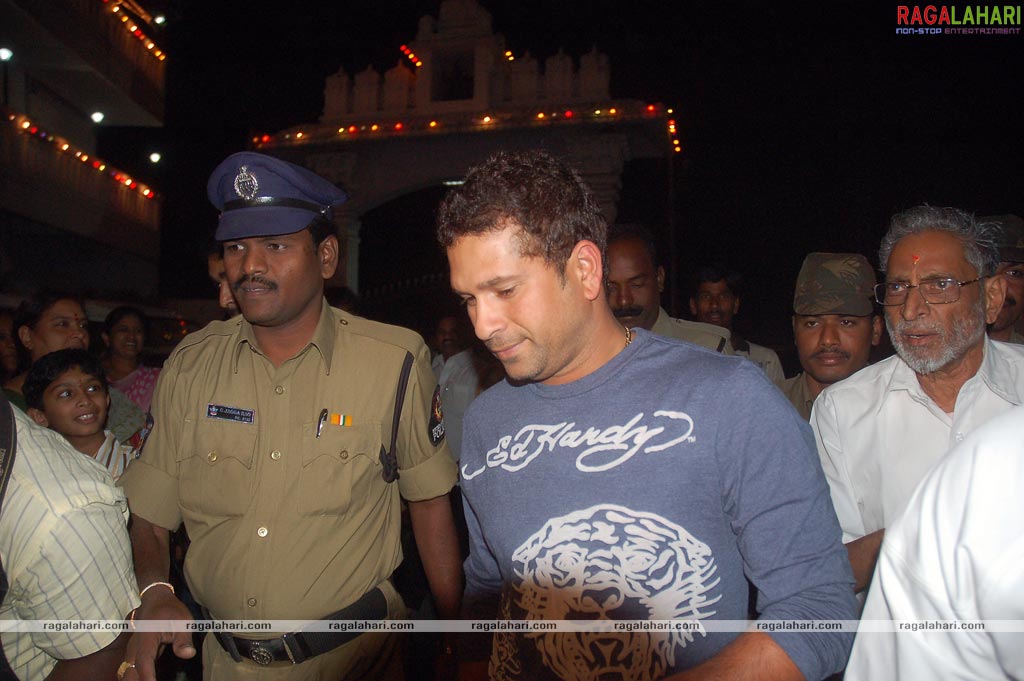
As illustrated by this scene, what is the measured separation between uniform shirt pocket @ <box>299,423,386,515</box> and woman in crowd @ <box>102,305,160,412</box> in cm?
318

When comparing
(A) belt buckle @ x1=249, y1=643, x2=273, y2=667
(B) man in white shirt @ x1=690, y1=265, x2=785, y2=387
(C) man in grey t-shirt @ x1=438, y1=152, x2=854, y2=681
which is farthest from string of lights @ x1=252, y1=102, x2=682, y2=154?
(A) belt buckle @ x1=249, y1=643, x2=273, y2=667

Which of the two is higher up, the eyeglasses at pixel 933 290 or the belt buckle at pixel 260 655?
the eyeglasses at pixel 933 290

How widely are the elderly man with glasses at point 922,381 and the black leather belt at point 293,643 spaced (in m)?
1.66

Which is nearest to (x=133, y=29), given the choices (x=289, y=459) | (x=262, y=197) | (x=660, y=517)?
(x=262, y=197)

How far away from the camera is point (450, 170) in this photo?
35.7 ft

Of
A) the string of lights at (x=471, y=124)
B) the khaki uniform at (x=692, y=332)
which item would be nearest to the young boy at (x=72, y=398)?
the khaki uniform at (x=692, y=332)

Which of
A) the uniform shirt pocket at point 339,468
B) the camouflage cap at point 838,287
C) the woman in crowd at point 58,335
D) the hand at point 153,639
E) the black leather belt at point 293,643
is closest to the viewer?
the hand at point 153,639

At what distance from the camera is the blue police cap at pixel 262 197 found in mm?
2291

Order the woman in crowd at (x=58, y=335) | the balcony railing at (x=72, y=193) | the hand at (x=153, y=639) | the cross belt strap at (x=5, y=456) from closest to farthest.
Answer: the cross belt strap at (x=5, y=456)
the hand at (x=153, y=639)
the woman in crowd at (x=58, y=335)
the balcony railing at (x=72, y=193)

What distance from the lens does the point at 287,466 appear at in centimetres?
221

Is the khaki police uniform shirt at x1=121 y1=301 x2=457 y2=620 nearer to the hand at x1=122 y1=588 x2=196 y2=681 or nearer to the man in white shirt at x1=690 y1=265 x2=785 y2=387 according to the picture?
the hand at x1=122 y1=588 x2=196 y2=681

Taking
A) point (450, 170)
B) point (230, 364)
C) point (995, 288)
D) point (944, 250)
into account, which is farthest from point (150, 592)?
point (450, 170)

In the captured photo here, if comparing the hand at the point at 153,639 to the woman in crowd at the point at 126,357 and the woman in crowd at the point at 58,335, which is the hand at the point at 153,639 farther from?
the woman in crowd at the point at 126,357

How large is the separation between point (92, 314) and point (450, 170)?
6954mm
